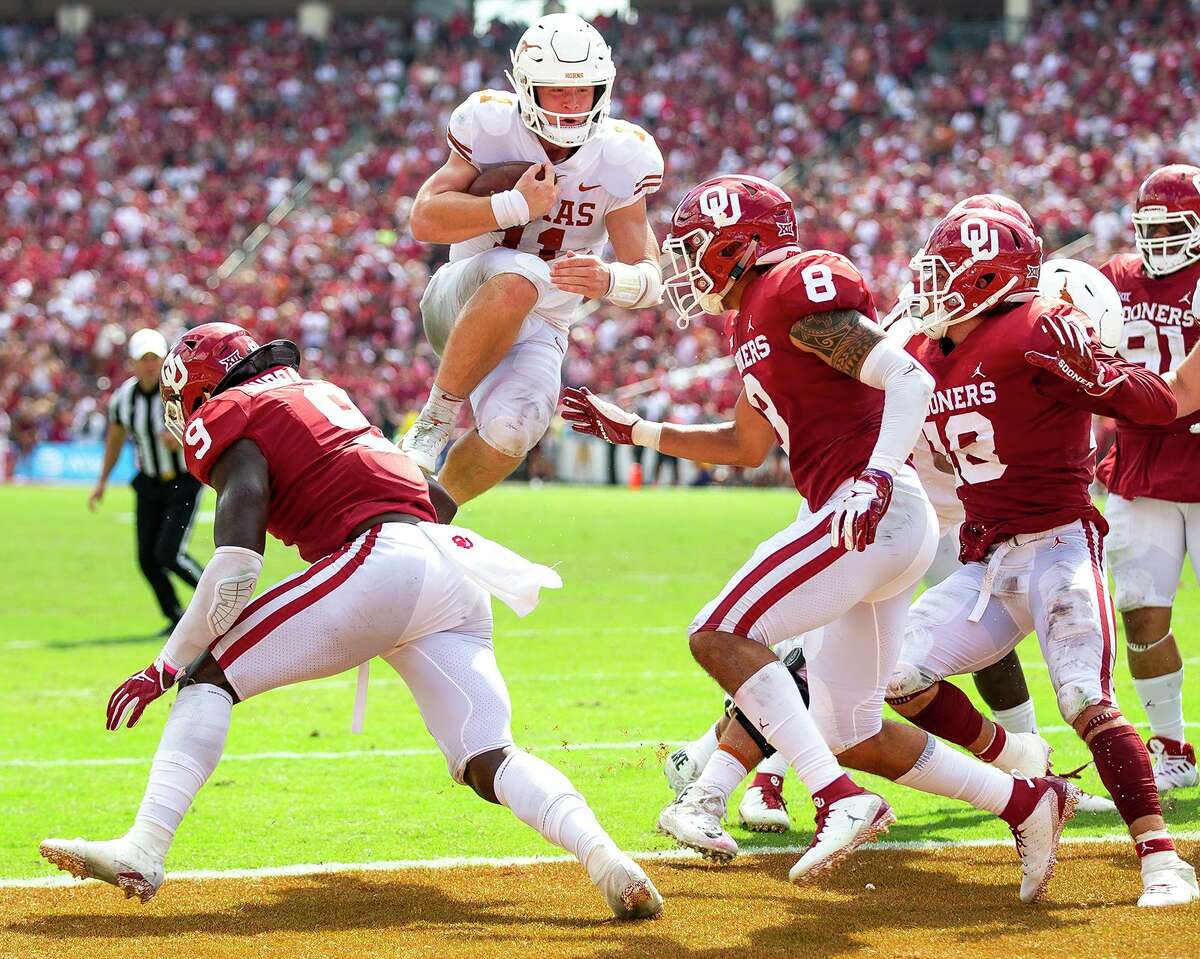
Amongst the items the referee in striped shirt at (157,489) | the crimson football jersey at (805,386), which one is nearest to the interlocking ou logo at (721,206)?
the crimson football jersey at (805,386)

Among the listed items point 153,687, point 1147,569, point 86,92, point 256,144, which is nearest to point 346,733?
point 153,687

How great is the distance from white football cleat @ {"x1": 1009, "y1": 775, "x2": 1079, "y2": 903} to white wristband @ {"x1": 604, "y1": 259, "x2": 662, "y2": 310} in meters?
2.14

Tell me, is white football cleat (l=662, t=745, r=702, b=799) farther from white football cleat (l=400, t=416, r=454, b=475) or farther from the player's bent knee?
white football cleat (l=400, t=416, r=454, b=475)

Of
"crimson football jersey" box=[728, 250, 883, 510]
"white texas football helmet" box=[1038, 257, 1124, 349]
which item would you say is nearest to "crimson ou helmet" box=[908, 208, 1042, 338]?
"crimson football jersey" box=[728, 250, 883, 510]

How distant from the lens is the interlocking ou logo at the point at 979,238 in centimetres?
484

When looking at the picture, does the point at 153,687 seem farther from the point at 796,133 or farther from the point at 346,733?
the point at 796,133

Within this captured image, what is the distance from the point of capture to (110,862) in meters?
4.20

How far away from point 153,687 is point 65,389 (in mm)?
24905

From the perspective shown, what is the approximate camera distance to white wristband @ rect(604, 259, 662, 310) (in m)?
5.63

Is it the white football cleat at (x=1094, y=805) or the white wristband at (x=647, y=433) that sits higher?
the white wristband at (x=647, y=433)

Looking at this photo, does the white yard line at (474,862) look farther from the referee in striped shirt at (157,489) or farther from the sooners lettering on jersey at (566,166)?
the referee in striped shirt at (157,489)

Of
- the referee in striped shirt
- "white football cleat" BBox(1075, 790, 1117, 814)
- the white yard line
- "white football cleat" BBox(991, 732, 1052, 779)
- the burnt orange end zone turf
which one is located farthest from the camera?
the referee in striped shirt

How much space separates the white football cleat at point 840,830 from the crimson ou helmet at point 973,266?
1514mm

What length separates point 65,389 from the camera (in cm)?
2805
